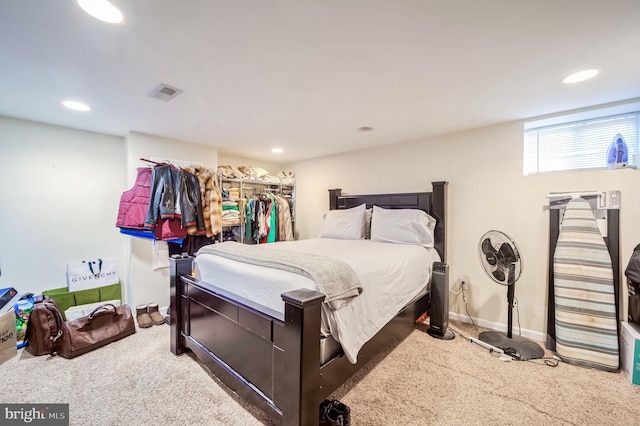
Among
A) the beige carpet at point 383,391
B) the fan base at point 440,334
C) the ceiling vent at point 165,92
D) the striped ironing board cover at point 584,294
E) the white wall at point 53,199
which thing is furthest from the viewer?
the white wall at point 53,199

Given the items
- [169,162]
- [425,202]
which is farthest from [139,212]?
[425,202]

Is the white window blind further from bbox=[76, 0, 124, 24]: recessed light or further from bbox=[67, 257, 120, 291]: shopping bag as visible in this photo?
bbox=[67, 257, 120, 291]: shopping bag

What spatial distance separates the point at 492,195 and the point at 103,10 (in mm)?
3364

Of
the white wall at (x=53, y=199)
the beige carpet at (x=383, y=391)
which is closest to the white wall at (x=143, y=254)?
the white wall at (x=53, y=199)

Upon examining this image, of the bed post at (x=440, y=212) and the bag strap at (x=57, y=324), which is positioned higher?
the bed post at (x=440, y=212)

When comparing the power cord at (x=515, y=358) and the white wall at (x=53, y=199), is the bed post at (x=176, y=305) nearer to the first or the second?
the white wall at (x=53, y=199)

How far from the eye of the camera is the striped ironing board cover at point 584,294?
81.6 inches

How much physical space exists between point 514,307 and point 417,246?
113 centimetres

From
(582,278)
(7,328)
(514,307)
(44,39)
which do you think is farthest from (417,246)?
(7,328)

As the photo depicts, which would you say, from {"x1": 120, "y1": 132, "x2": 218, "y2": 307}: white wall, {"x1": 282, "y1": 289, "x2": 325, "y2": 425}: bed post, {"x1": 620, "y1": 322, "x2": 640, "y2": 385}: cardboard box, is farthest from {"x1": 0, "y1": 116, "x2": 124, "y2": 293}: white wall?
{"x1": 620, "y1": 322, "x2": 640, "y2": 385}: cardboard box

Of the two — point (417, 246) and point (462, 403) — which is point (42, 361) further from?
point (417, 246)

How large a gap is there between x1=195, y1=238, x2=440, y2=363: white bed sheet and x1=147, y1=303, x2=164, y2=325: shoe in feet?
3.79

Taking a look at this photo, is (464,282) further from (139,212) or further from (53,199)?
(53,199)

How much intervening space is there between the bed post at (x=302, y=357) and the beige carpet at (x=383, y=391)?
0.45 m
